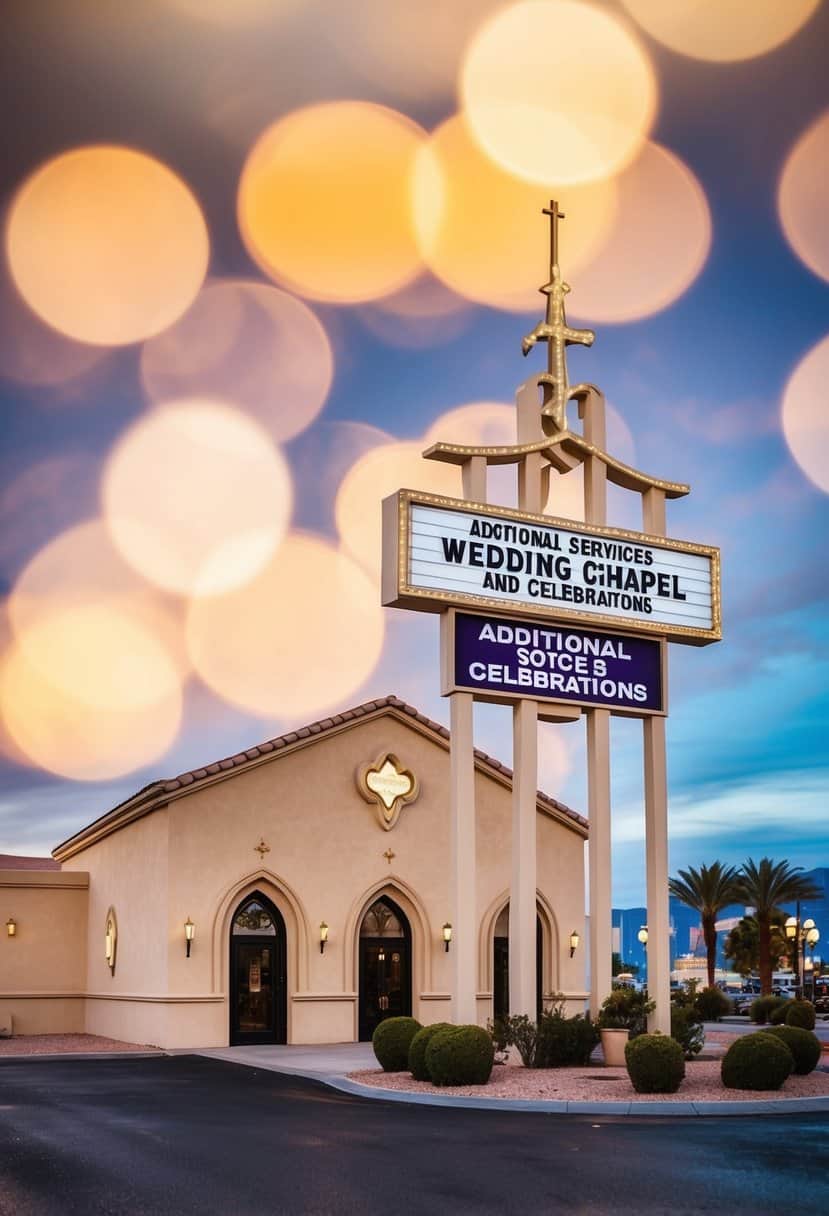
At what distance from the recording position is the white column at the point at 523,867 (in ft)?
73.2

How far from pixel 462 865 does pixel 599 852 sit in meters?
3.19

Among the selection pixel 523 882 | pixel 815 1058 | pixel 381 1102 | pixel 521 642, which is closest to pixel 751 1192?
pixel 381 1102

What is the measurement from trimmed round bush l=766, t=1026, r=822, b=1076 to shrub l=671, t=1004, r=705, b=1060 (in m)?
3.36

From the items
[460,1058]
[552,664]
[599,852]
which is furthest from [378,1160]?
[552,664]

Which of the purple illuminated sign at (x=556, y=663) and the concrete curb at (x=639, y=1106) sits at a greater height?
the purple illuminated sign at (x=556, y=663)

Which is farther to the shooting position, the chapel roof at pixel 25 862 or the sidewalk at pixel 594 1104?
the chapel roof at pixel 25 862

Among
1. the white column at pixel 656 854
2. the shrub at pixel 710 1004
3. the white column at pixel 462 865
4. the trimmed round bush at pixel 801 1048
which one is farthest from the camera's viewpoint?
the shrub at pixel 710 1004

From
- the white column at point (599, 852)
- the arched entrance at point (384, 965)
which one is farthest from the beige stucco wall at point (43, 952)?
the white column at point (599, 852)

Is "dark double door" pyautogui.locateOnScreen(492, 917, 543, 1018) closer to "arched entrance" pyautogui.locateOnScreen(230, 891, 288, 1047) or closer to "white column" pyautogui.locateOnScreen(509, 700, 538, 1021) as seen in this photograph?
"arched entrance" pyautogui.locateOnScreen(230, 891, 288, 1047)

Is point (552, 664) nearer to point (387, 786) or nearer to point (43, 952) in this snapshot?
point (387, 786)

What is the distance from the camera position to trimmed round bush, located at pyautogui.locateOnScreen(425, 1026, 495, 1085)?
63.4ft

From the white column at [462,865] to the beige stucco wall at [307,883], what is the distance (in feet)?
32.8

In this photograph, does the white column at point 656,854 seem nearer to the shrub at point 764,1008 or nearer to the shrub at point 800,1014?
the shrub at point 800,1014

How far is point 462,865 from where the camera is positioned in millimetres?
21812
